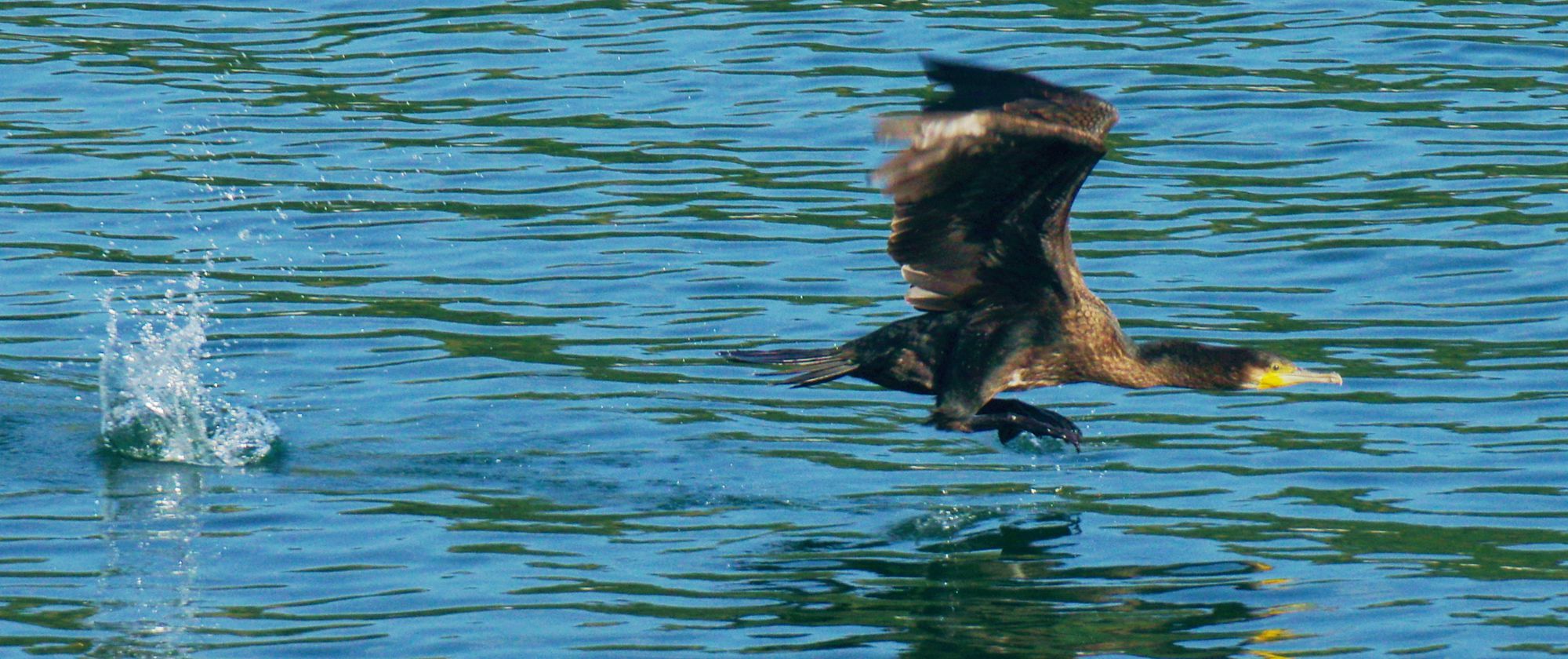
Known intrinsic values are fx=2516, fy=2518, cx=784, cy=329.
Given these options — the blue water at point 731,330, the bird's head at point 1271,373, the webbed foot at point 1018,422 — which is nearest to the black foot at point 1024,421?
the webbed foot at point 1018,422

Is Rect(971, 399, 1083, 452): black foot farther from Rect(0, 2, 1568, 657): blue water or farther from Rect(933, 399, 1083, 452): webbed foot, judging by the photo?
Rect(0, 2, 1568, 657): blue water

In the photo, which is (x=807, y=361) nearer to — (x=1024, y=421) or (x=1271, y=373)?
(x=1024, y=421)

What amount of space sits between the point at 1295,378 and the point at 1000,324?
1.16 m

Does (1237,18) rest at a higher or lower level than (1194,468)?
higher

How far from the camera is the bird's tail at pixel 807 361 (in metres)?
8.98

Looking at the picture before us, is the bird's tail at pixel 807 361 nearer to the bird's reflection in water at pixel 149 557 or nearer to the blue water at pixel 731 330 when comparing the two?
the blue water at pixel 731 330

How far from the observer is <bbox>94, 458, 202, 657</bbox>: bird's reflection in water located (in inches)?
281

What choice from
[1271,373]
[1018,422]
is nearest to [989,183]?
[1018,422]

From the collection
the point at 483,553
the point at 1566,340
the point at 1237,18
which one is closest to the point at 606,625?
the point at 483,553

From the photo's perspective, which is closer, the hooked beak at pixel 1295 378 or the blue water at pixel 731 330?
the blue water at pixel 731 330

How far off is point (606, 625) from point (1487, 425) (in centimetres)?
378

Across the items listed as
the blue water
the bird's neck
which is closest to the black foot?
the blue water

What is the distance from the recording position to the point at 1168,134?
44.0ft

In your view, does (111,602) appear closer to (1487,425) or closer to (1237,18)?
(1487,425)
